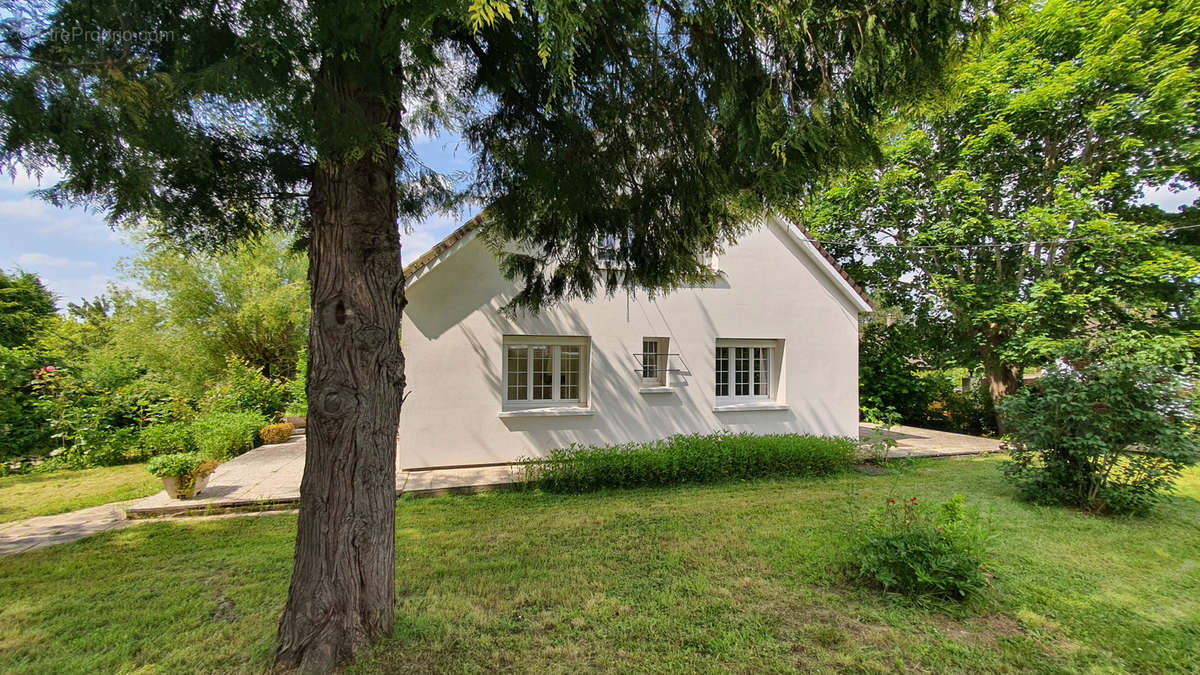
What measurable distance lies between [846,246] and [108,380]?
62.5 feet

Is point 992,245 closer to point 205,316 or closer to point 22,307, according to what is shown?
point 205,316

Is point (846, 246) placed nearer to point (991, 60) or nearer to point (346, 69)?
point (991, 60)

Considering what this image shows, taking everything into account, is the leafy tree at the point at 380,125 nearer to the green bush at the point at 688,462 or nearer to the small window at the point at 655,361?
the green bush at the point at 688,462

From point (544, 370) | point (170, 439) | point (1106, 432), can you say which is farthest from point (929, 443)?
point (170, 439)

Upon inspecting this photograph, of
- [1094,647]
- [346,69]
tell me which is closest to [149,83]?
[346,69]

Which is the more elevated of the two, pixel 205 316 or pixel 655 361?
pixel 205 316

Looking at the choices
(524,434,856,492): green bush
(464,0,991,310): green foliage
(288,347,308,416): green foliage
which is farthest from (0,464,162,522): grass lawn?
(464,0,991,310): green foliage

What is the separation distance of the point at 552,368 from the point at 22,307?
2548cm

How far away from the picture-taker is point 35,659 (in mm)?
2855

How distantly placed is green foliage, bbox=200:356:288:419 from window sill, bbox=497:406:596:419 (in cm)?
870

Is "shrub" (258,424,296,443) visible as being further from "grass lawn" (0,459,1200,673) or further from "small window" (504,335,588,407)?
"small window" (504,335,588,407)

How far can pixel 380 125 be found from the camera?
94.4 inches

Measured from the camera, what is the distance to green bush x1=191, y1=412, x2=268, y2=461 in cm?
835

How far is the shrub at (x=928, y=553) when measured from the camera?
11.4ft
